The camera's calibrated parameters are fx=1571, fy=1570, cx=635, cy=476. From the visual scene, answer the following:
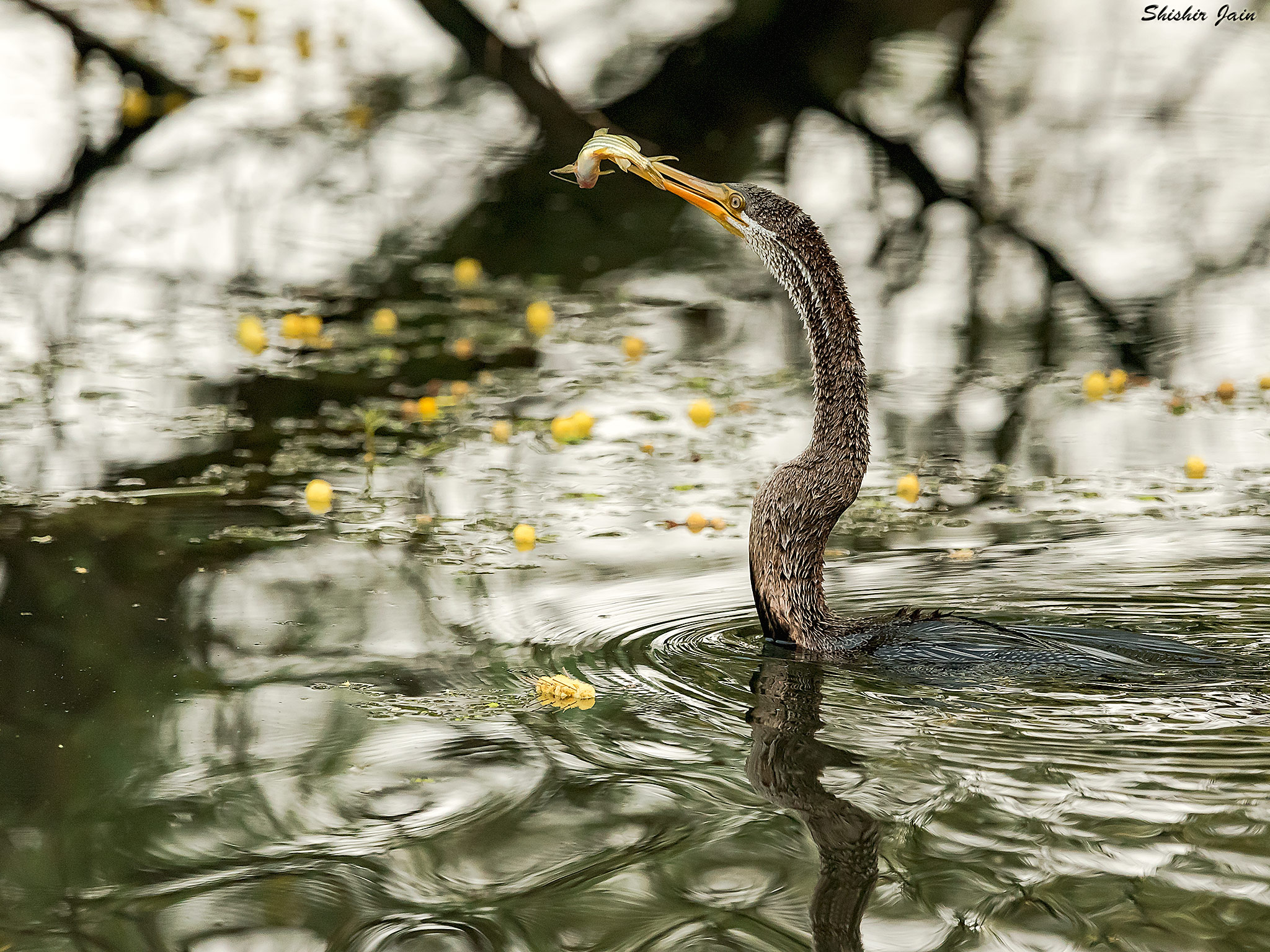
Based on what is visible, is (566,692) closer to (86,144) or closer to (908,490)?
(908,490)

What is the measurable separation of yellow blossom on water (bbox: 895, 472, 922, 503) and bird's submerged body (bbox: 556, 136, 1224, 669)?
1398 millimetres

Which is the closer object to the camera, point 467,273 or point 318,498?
point 318,498

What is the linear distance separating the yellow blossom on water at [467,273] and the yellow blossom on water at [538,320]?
97 centimetres

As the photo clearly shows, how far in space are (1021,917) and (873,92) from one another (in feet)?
28.5

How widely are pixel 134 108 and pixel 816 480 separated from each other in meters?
7.98

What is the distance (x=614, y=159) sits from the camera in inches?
171

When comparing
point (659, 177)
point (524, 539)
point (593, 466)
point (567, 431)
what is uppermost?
point (659, 177)

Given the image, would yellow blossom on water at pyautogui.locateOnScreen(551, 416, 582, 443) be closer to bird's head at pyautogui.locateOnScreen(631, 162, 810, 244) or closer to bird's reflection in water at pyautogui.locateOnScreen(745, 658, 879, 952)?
bird's head at pyautogui.locateOnScreen(631, 162, 810, 244)

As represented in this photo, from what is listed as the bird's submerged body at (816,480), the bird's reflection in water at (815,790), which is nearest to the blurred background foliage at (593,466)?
the bird's reflection in water at (815,790)

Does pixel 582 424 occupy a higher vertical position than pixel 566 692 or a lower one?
higher

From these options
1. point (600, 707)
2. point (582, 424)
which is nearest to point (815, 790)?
point (600, 707)

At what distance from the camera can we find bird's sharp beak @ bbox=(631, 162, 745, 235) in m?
4.29

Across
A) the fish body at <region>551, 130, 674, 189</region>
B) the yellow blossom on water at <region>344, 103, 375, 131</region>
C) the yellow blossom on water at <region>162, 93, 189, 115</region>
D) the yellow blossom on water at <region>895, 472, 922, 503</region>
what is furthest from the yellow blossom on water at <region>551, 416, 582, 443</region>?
the yellow blossom on water at <region>162, 93, 189, 115</region>

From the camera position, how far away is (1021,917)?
3045 millimetres
